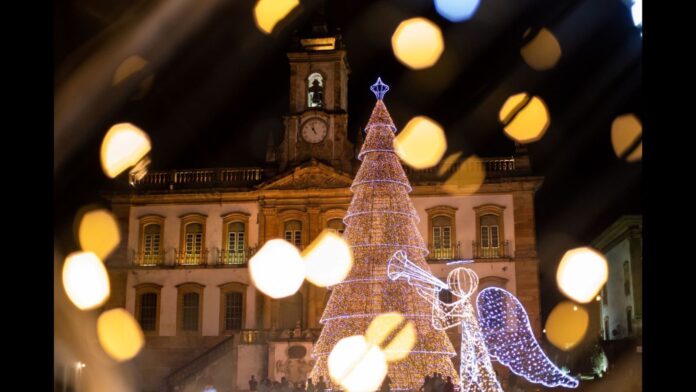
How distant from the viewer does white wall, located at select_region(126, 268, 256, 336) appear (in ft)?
102

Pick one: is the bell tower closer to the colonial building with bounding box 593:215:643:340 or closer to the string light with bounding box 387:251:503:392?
the string light with bounding box 387:251:503:392

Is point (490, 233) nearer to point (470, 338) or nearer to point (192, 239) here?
point (192, 239)

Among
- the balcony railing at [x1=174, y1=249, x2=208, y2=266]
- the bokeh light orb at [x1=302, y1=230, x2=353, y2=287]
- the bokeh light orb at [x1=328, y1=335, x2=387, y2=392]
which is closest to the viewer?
the bokeh light orb at [x1=328, y1=335, x2=387, y2=392]

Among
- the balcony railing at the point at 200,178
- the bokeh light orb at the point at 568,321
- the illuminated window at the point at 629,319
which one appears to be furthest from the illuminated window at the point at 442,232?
the bokeh light orb at the point at 568,321

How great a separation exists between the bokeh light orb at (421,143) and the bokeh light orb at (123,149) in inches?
415

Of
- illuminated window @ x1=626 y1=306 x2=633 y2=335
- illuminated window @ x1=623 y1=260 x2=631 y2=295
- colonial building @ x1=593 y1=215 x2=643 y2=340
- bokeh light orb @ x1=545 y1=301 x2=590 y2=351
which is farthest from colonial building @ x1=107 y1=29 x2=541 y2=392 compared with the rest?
bokeh light orb @ x1=545 y1=301 x2=590 y2=351

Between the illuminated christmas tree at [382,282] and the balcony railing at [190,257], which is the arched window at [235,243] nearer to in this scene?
the balcony railing at [190,257]

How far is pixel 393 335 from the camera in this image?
18.3 metres

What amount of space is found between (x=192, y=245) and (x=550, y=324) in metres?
23.4

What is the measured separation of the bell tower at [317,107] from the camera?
104ft

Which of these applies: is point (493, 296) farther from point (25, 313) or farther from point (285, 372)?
point (25, 313)

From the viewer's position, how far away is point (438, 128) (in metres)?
33.7

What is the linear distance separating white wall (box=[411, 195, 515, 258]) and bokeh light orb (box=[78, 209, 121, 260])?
12304 mm

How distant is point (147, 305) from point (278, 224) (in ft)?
20.5
